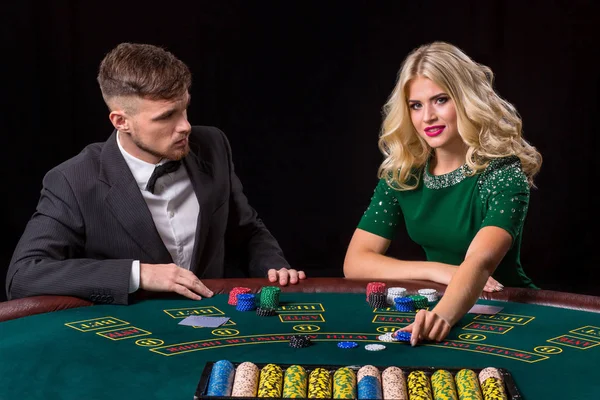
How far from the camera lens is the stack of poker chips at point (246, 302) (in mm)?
2744

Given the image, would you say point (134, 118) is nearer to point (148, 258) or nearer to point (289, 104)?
point (148, 258)

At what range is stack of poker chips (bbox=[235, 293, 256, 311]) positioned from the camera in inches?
108

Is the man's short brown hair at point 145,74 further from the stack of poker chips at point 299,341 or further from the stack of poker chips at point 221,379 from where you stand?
the stack of poker chips at point 221,379

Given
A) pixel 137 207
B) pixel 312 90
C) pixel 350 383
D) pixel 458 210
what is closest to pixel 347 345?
pixel 350 383

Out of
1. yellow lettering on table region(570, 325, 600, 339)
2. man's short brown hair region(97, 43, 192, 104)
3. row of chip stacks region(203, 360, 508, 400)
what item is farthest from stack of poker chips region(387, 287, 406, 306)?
man's short brown hair region(97, 43, 192, 104)

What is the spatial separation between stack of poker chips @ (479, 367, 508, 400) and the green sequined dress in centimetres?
104

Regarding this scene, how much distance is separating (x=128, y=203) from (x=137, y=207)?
0.04 metres

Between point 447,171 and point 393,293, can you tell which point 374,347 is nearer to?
point 393,293

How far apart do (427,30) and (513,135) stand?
3.26 m

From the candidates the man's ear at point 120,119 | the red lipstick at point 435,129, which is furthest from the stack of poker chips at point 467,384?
the man's ear at point 120,119

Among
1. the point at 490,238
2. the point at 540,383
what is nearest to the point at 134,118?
the point at 490,238

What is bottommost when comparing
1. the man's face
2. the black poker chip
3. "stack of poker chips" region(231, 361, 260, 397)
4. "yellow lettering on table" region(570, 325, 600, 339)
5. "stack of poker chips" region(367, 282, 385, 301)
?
the black poker chip

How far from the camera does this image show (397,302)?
276 cm

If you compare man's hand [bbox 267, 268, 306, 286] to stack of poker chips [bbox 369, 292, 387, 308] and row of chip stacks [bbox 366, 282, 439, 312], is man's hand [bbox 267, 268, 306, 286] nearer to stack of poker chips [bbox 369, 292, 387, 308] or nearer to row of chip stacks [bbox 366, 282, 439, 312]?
row of chip stacks [bbox 366, 282, 439, 312]
